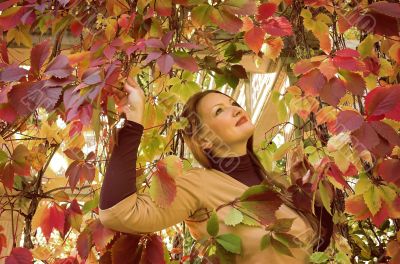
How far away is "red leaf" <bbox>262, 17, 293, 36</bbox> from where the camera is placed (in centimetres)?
121

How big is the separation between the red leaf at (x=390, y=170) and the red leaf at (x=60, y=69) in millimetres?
613

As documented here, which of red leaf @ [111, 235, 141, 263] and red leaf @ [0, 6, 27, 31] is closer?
red leaf @ [111, 235, 141, 263]

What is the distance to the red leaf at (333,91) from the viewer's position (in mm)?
973

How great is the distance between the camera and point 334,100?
0.97 meters

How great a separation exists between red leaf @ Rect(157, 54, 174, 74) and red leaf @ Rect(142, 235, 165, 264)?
403mm

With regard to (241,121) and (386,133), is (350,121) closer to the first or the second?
(386,133)

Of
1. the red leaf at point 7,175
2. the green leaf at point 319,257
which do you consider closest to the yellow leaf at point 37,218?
the red leaf at point 7,175

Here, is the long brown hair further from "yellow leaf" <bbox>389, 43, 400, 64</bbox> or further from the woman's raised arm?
"yellow leaf" <bbox>389, 43, 400, 64</bbox>

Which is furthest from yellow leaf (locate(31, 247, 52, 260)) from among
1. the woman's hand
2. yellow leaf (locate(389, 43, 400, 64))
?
yellow leaf (locate(389, 43, 400, 64))

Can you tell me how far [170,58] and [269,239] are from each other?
1.39 feet

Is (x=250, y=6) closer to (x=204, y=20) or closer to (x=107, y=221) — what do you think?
(x=204, y=20)

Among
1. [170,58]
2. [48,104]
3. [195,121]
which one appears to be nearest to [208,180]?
[195,121]

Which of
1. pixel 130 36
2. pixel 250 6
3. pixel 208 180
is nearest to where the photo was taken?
pixel 250 6

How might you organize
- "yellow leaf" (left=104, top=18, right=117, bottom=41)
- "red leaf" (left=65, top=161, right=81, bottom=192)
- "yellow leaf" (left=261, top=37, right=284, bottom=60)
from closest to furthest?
"yellow leaf" (left=104, top=18, right=117, bottom=41), "red leaf" (left=65, top=161, right=81, bottom=192), "yellow leaf" (left=261, top=37, right=284, bottom=60)
